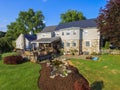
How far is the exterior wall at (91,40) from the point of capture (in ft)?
122

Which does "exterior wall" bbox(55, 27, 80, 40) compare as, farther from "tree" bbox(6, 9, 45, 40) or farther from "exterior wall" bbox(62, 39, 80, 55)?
"tree" bbox(6, 9, 45, 40)

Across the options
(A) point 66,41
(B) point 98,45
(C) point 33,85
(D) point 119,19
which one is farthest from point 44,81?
(A) point 66,41

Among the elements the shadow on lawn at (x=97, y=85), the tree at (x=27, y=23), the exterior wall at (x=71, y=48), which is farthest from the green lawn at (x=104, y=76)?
the tree at (x=27, y=23)

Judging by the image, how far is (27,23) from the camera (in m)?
76.3

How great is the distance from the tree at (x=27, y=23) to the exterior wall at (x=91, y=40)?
39559 mm

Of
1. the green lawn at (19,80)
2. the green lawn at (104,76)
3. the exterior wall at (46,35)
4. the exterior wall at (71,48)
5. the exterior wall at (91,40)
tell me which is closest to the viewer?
the green lawn at (19,80)

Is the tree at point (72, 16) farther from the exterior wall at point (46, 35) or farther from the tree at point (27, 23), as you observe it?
the exterior wall at point (46, 35)

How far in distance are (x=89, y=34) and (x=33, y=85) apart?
25297mm

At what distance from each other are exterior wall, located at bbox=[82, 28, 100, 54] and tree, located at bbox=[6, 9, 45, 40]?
39.6 m

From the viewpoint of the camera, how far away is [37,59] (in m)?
26.9

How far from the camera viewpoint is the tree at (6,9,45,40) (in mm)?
73381

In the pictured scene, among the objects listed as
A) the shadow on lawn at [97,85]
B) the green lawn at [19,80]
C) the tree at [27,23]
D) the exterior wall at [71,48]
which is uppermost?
the tree at [27,23]

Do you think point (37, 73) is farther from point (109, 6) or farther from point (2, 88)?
point (109, 6)

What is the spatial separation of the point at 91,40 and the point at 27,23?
44369 millimetres
